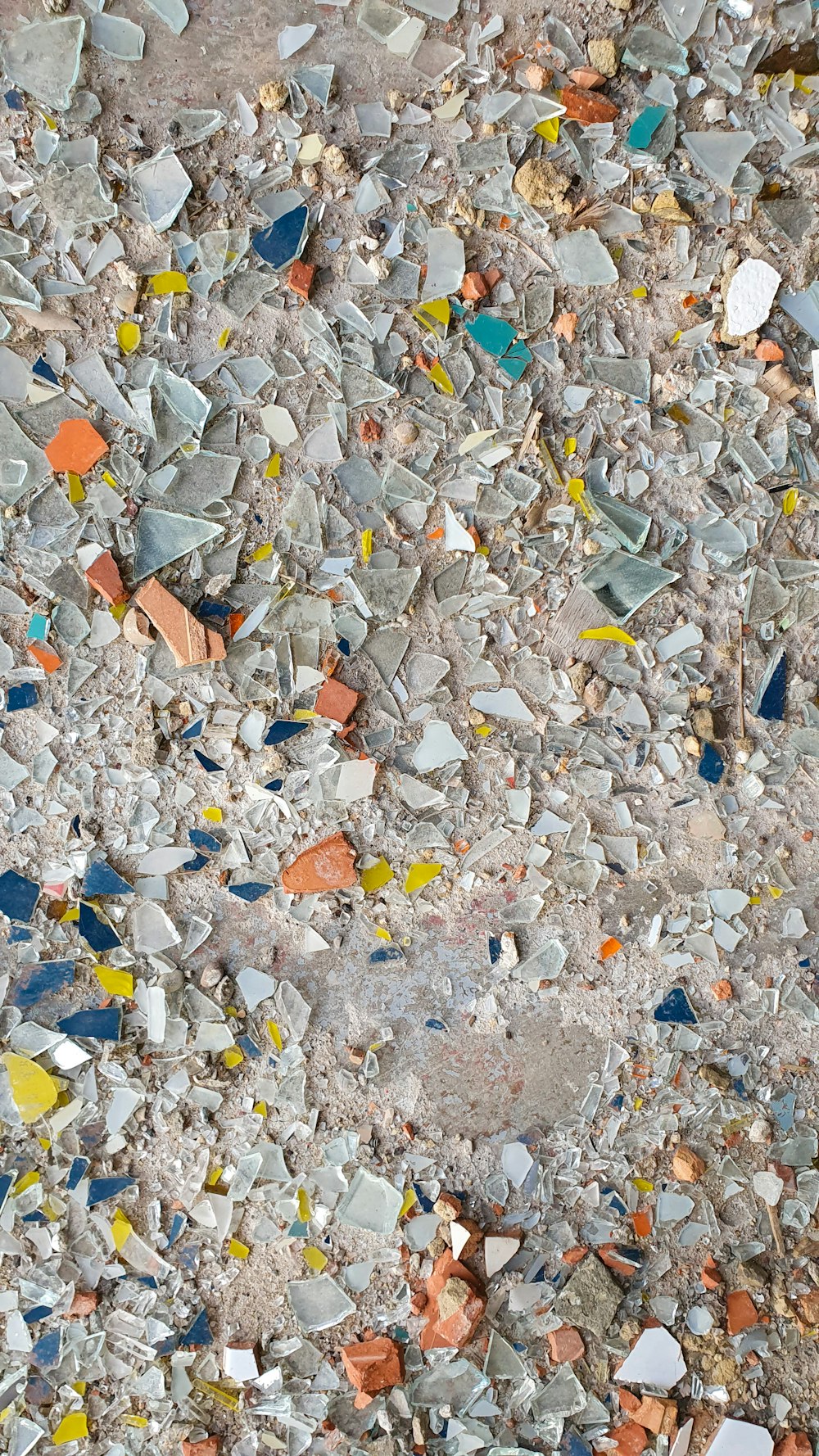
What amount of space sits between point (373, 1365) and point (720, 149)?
1484 millimetres

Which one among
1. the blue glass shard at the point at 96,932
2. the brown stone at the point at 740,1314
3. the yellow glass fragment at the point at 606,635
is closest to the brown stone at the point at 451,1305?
the brown stone at the point at 740,1314

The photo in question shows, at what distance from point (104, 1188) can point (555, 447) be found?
1.04m

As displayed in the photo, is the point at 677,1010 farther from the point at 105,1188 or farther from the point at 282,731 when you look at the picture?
the point at 105,1188

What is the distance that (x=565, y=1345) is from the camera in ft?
3.53

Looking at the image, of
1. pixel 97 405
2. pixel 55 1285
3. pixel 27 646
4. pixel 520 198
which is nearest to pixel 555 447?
pixel 520 198

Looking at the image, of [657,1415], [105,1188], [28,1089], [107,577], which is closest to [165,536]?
[107,577]

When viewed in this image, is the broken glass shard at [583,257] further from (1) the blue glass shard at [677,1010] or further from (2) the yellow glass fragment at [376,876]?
(1) the blue glass shard at [677,1010]

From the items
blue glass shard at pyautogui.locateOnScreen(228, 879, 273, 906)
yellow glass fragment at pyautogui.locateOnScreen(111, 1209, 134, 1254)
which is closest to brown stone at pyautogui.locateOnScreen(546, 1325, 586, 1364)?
yellow glass fragment at pyautogui.locateOnScreen(111, 1209, 134, 1254)

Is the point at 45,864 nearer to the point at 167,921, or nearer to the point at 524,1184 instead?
the point at 167,921

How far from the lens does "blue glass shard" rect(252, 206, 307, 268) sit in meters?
1.00

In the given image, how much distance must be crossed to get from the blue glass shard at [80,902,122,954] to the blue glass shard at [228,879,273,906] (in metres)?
0.15

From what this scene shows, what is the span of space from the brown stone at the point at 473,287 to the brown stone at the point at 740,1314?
1.23m

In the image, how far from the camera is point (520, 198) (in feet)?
3.31

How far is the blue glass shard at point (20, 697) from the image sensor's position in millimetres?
1045
